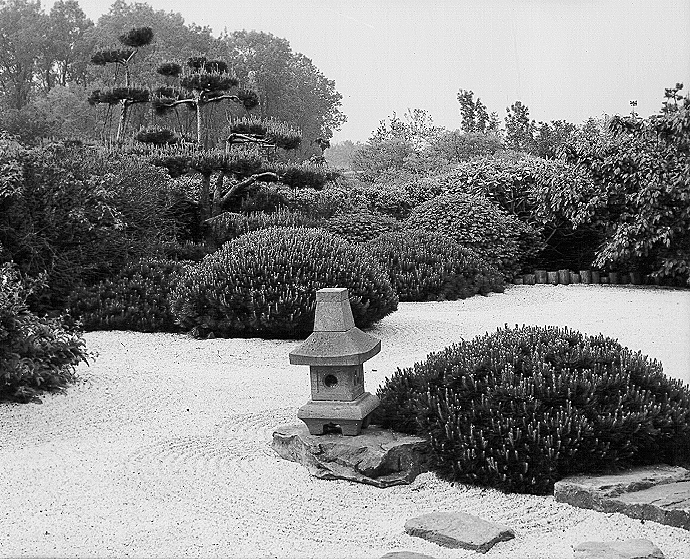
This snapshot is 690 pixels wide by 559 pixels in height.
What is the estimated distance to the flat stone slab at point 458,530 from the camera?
377 cm

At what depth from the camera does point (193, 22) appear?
35.7 metres

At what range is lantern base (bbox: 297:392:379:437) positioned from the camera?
16.4 feet

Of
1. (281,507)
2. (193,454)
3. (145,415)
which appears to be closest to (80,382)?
(145,415)

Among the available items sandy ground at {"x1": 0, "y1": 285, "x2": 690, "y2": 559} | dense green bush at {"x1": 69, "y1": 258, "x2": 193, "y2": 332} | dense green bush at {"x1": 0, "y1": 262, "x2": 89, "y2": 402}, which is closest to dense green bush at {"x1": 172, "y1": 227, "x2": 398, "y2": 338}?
dense green bush at {"x1": 69, "y1": 258, "x2": 193, "y2": 332}

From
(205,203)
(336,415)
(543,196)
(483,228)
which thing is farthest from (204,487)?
(205,203)

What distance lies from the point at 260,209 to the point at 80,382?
38.8 feet

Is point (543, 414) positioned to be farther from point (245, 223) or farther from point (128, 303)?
point (245, 223)

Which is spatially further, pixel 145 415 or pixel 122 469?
pixel 145 415

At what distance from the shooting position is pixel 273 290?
8.68m

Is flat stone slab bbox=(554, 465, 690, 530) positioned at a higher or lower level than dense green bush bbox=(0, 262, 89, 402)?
lower

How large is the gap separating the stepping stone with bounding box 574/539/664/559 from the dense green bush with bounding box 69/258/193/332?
21.3 feet

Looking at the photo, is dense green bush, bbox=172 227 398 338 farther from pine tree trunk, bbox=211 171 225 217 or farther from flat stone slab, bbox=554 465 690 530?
pine tree trunk, bbox=211 171 225 217

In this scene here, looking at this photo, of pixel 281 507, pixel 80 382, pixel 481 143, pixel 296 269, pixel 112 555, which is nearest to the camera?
pixel 112 555

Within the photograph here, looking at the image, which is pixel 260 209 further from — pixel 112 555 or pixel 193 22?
pixel 193 22
